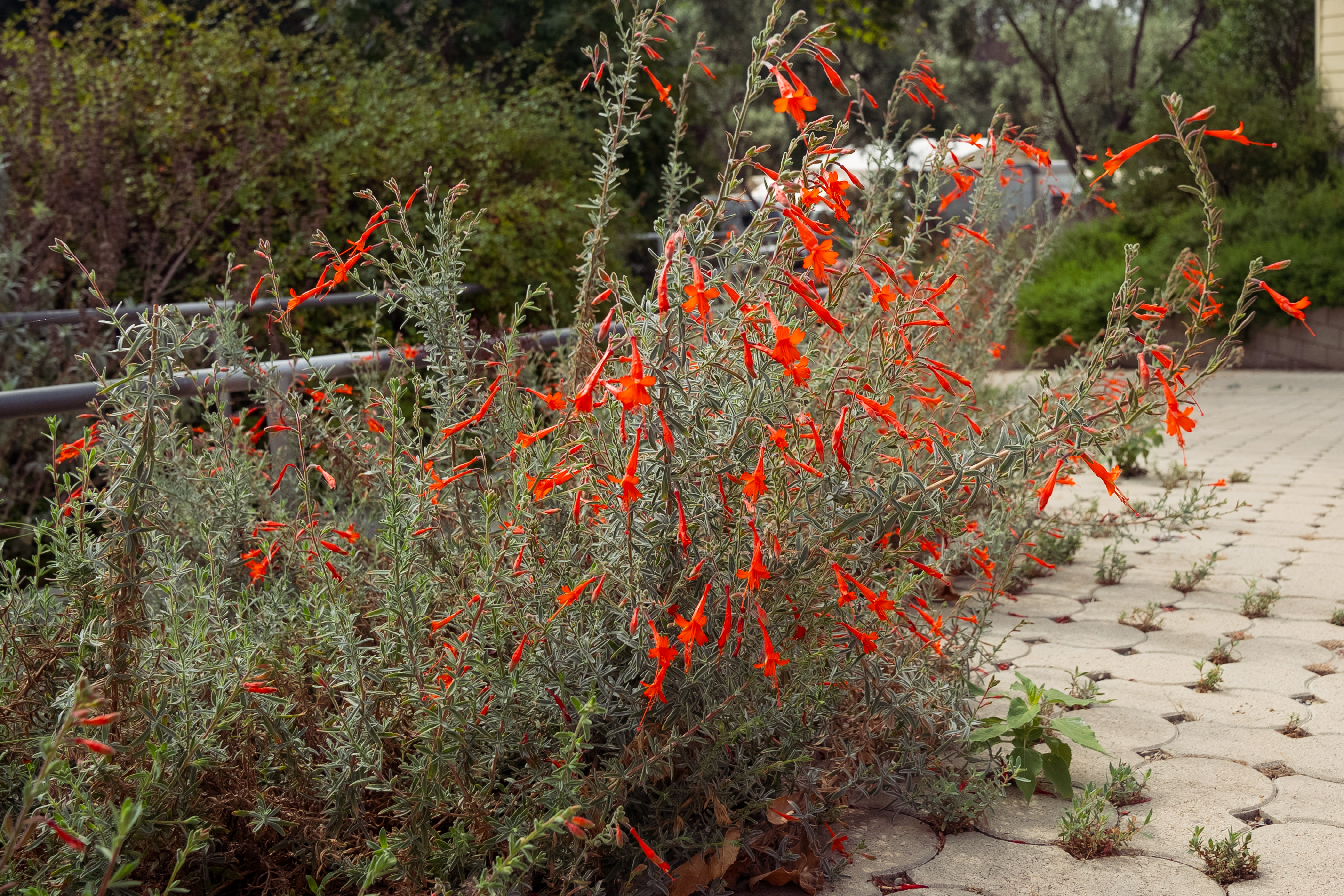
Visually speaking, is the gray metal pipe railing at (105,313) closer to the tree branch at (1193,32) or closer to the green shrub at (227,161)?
the green shrub at (227,161)

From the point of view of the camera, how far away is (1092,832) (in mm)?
2098

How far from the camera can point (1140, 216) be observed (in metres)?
12.8

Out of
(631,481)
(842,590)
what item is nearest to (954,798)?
(842,590)

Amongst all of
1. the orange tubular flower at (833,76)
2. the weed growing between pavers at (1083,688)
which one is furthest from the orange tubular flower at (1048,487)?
the weed growing between pavers at (1083,688)

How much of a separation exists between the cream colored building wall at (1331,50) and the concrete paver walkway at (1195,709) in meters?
9.78

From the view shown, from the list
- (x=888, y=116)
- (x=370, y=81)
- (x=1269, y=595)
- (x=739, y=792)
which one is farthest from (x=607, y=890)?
(x=370, y=81)

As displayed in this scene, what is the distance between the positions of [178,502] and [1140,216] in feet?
41.7

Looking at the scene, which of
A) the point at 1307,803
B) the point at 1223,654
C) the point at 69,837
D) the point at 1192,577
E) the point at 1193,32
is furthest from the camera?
the point at 1193,32

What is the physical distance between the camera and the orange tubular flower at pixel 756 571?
1.46 metres

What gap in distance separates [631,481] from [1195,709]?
6.84 feet

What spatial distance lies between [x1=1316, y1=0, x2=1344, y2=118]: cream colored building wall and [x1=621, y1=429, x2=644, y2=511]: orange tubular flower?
556 inches

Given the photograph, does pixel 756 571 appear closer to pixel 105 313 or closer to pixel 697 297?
pixel 697 297

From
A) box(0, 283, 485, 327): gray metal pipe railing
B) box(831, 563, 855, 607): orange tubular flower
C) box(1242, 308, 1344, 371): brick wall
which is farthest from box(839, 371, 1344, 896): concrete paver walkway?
box(1242, 308, 1344, 371): brick wall

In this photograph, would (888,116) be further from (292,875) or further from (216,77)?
(216,77)
